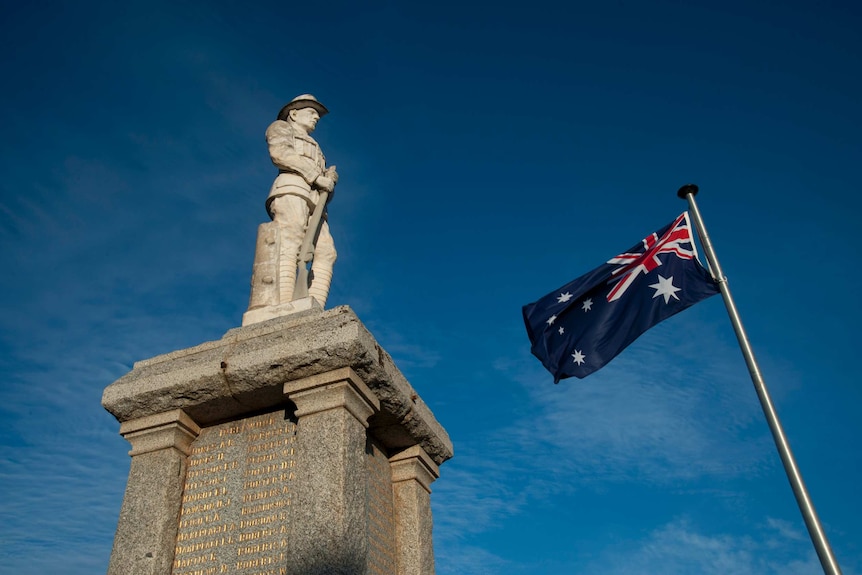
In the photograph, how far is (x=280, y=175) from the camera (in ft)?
29.7

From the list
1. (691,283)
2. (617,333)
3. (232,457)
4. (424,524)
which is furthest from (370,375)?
(691,283)

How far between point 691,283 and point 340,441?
3809 mm

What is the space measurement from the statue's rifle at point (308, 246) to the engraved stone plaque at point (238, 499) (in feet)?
5.65

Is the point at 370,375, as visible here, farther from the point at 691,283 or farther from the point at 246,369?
the point at 691,283

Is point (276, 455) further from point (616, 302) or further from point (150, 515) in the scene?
point (616, 302)

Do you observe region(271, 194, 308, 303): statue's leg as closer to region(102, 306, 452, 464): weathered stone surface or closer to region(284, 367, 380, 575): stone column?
region(102, 306, 452, 464): weathered stone surface

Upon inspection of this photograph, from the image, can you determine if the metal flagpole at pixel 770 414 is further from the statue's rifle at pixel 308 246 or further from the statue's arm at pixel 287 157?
the statue's arm at pixel 287 157

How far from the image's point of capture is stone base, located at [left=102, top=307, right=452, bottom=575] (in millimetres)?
5852

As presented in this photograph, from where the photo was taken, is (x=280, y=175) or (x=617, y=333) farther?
(x=280, y=175)

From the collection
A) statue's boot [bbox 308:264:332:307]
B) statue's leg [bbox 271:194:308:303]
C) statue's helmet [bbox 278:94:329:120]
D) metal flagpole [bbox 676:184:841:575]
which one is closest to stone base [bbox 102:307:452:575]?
statue's leg [bbox 271:194:308:303]

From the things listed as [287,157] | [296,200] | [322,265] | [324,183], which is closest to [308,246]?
[322,265]

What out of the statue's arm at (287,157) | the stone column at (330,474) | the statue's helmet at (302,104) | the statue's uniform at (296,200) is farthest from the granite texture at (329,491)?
the statue's helmet at (302,104)

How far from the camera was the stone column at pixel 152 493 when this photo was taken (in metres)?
6.18

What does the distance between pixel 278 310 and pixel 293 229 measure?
4.31 feet
